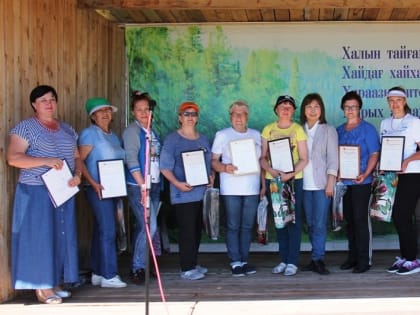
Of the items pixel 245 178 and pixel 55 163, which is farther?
pixel 245 178

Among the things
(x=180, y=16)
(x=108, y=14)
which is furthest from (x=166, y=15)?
(x=108, y=14)

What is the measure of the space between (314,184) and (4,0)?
2868 mm

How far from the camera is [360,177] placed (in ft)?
17.6

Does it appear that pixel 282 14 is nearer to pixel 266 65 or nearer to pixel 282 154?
pixel 266 65

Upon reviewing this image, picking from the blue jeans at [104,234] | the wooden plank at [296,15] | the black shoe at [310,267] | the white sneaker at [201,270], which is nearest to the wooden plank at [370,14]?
the wooden plank at [296,15]

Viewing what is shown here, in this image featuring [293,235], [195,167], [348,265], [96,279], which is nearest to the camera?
[96,279]

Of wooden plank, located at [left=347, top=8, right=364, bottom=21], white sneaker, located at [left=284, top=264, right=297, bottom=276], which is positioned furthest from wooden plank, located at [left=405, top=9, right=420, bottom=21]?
white sneaker, located at [left=284, top=264, right=297, bottom=276]

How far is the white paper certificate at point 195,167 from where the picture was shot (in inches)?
207

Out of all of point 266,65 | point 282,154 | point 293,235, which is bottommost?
point 293,235

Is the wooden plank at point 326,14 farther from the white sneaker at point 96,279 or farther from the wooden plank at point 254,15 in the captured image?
the white sneaker at point 96,279

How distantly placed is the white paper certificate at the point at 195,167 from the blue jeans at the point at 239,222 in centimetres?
29

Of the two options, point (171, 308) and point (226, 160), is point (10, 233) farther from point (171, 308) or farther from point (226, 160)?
point (226, 160)

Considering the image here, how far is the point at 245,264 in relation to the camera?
5.53 m

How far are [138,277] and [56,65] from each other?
6.22 feet
